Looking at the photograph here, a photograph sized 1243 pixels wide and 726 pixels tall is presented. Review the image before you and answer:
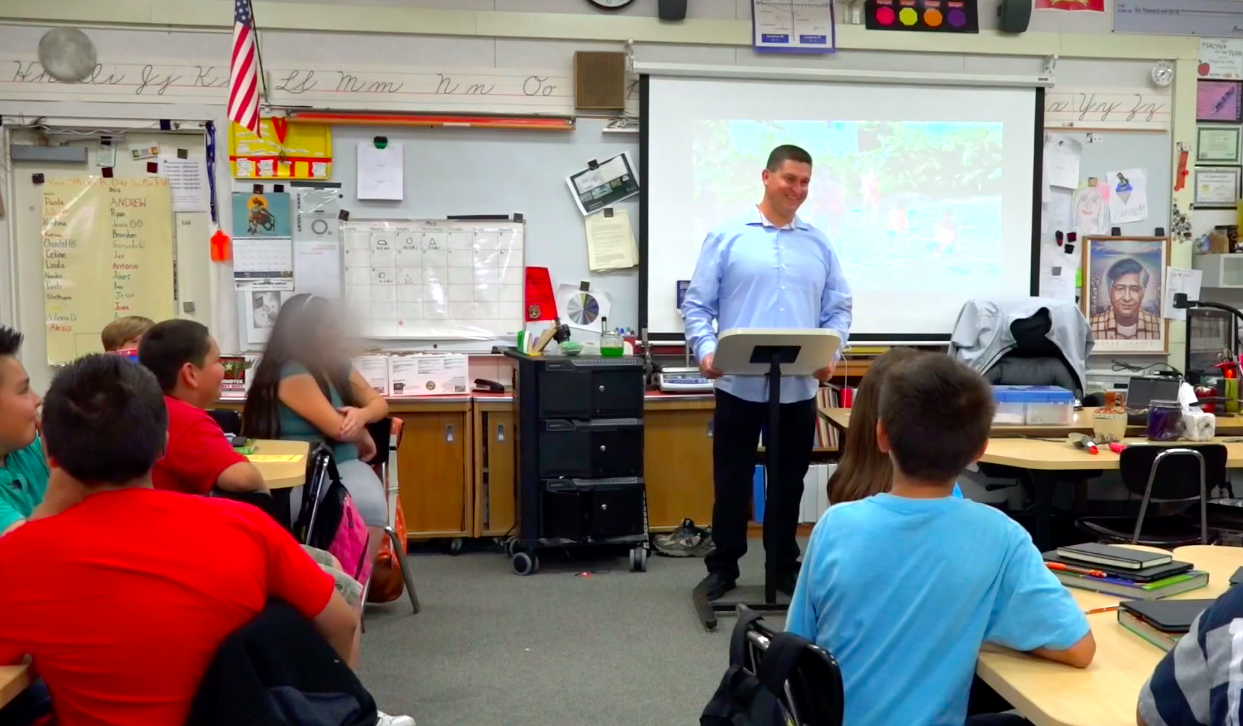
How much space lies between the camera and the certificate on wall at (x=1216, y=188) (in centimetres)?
570

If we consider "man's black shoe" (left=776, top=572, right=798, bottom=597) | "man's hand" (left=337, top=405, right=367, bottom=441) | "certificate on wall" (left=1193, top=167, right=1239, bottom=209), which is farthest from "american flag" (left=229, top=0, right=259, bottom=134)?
"certificate on wall" (left=1193, top=167, right=1239, bottom=209)

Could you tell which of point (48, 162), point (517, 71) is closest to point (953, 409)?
point (517, 71)

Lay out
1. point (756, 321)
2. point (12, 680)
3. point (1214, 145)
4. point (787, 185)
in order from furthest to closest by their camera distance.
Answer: point (1214, 145) < point (756, 321) < point (787, 185) < point (12, 680)

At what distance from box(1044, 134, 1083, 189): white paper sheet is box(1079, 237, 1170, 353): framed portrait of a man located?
35 cm

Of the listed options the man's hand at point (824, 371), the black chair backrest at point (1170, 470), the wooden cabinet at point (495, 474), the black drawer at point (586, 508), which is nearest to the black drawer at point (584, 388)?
the black drawer at point (586, 508)

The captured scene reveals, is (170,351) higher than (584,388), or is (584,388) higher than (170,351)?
(170,351)

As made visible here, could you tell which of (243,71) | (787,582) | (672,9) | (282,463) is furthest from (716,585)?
(243,71)

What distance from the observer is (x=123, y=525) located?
1.42 m

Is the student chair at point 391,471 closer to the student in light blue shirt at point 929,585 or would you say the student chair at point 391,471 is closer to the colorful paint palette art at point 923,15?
the student in light blue shirt at point 929,585

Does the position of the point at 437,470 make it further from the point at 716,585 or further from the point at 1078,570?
the point at 1078,570

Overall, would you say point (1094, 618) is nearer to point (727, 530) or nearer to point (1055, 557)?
point (1055, 557)

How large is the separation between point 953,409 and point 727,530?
2.34 meters

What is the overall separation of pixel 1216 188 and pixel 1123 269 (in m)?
→ 0.76

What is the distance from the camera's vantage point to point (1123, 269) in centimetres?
561
